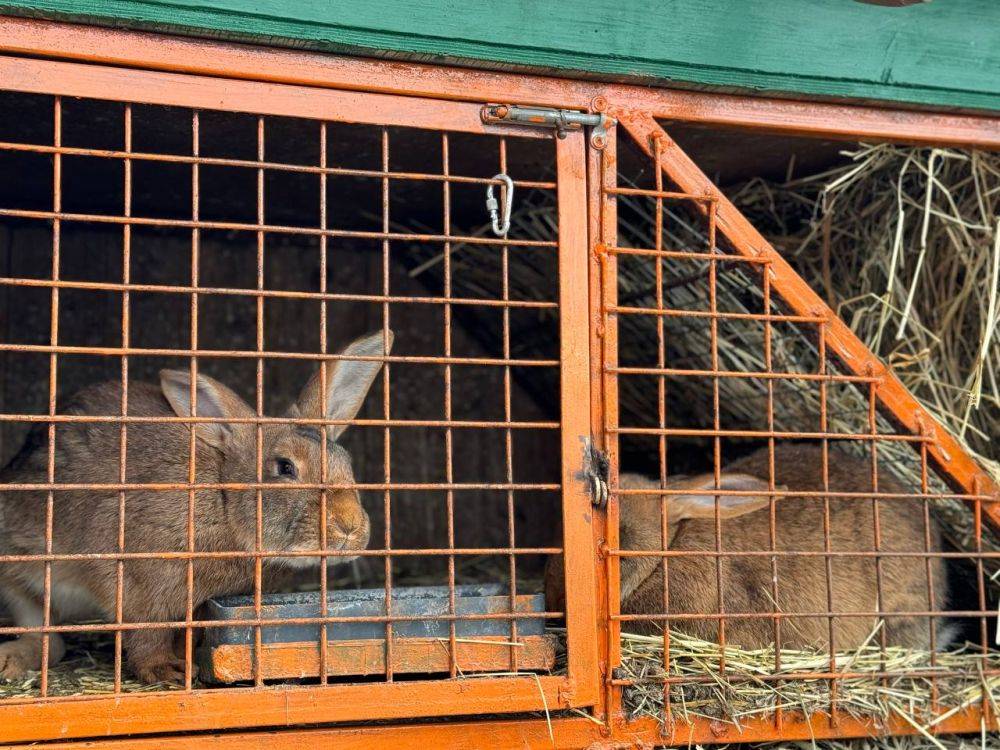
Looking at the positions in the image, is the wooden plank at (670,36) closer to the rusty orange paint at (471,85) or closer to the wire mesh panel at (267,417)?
the rusty orange paint at (471,85)

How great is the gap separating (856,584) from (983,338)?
1.15 metres

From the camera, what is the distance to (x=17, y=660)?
12.4 feet

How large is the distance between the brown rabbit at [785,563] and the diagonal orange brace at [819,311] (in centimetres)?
69

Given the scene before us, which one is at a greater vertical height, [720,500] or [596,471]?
[596,471]

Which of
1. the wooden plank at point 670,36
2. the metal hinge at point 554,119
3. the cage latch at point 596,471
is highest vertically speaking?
the wooden plank at point 670,36

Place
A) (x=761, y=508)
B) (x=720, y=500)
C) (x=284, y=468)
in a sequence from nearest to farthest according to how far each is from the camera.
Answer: (x=284, y=468)
(x=720, y=500)
(x=761, y=508)

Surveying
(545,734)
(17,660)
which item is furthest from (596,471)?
(17,660)

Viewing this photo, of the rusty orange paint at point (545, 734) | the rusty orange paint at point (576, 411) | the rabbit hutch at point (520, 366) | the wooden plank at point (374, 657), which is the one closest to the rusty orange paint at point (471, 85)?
the rabbit hutch at point (520, 366)

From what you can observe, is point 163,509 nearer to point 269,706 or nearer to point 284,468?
point 284,468

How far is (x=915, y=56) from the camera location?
12.4ft

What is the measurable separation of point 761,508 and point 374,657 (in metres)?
2.00

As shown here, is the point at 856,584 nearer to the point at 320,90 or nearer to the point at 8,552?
the point at 320,90

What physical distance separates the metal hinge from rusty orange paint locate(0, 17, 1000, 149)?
57mm

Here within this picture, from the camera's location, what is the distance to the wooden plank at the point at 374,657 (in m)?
3.05
